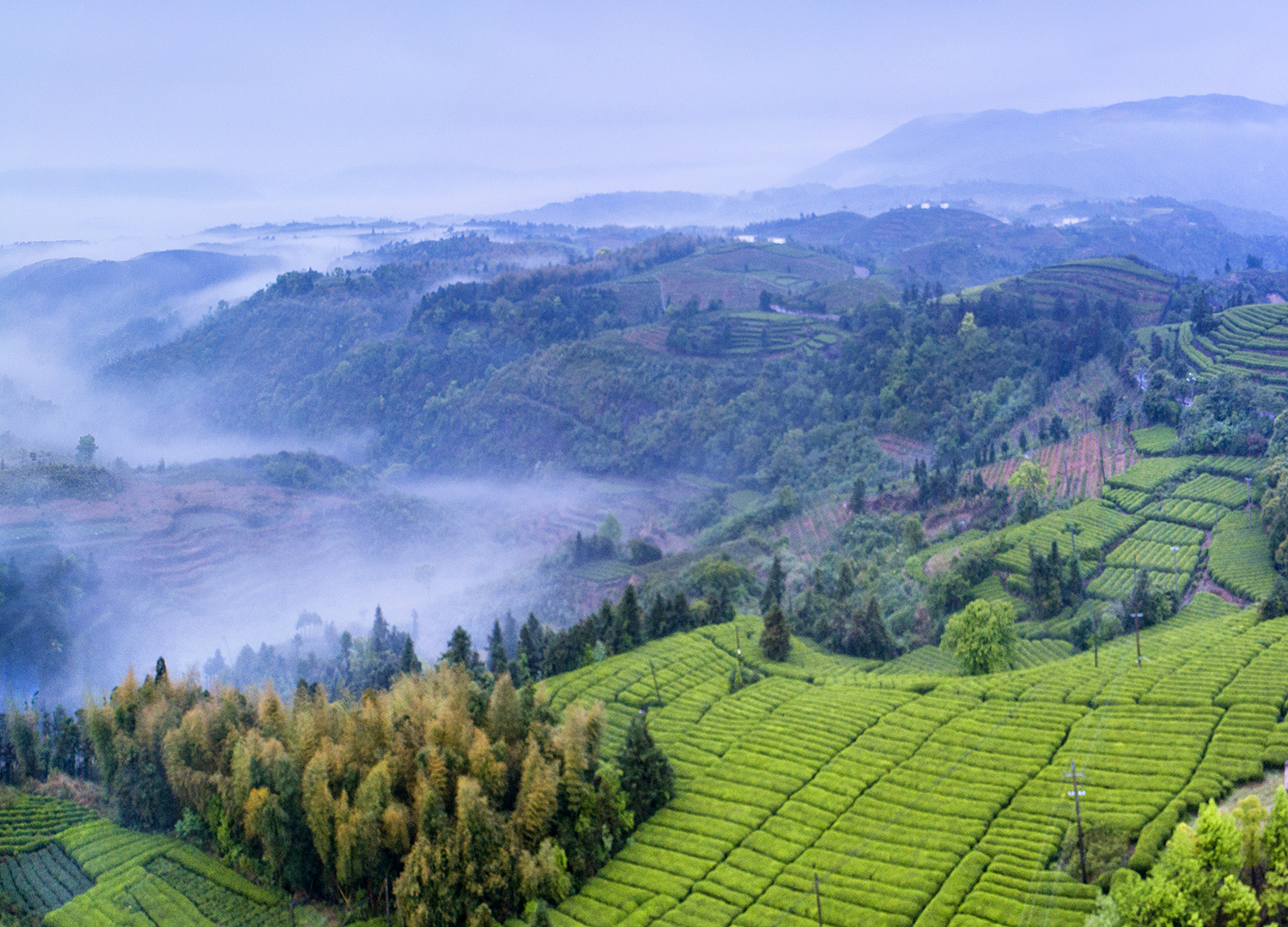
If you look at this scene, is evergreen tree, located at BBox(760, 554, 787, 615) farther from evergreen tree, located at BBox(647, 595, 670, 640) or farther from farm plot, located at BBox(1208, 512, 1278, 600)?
farm plot, located at BBox(1208, 512, 1278, 600)

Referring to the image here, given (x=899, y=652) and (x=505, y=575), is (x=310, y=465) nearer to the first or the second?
(x=505, y=575)

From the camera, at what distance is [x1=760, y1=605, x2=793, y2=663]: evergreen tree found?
212 feet

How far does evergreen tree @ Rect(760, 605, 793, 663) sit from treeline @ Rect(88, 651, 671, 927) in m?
18.5

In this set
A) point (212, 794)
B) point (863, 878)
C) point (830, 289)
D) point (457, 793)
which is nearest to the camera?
point (863, 878)

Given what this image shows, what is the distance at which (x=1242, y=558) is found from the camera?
66000 millimetres

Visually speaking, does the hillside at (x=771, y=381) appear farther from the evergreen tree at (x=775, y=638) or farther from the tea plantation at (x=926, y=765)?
the tea plantation at (x=926, y=765)

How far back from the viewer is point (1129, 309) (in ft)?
486

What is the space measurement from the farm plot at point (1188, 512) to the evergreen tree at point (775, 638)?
33.1m

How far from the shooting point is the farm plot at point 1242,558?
62.2 meters

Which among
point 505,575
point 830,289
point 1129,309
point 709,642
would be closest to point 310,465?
point 505,575

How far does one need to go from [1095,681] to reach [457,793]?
31827mm

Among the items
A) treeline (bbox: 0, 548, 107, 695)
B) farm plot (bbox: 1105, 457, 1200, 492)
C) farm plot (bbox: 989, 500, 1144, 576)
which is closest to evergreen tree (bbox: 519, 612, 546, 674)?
farm plot (bbox: 989, 500, 1144, 576)

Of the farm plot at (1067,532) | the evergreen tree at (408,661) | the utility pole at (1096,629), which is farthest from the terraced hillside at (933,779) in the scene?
the evergreen tree at (408,661)

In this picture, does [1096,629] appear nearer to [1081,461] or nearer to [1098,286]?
[1081,461]
